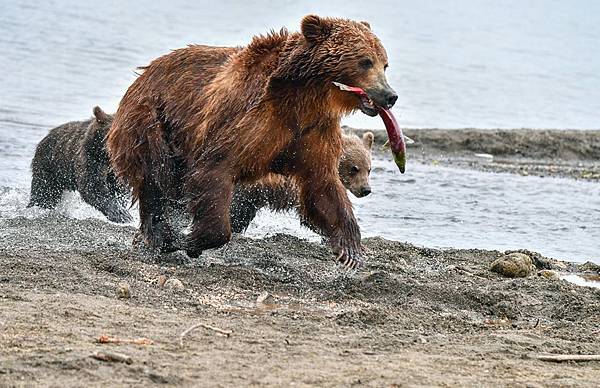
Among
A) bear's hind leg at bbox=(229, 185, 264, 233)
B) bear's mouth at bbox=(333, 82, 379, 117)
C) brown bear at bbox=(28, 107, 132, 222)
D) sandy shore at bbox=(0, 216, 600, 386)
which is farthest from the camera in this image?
brown bear at bbox=(28, 107, 132, 222)

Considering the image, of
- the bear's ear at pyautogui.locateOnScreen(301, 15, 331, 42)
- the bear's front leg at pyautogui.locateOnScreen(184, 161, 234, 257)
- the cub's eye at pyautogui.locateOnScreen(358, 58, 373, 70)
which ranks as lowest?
the bear's front leg at pyautogui.locateOnScreen(184, 161, 234, 257)

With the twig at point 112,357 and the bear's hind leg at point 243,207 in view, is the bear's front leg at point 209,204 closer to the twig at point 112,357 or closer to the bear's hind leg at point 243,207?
the bear's hind leg at point 243,207

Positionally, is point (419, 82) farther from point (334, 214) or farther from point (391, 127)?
point (391, 127)

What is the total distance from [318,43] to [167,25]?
22239 mm

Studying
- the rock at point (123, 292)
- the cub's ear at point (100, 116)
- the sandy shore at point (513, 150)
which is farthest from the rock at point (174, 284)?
the sandy shore at point (513, 150)

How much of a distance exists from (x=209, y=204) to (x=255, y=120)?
24.0 inches

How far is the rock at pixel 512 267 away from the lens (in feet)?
27.9

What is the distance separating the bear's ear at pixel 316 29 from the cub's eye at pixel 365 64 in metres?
0.29

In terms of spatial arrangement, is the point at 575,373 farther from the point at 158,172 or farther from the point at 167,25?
the point at 167,25

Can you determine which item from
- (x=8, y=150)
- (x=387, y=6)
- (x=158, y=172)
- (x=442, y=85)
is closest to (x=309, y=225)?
(x=158, y=172)

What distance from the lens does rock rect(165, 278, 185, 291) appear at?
22.8 feet

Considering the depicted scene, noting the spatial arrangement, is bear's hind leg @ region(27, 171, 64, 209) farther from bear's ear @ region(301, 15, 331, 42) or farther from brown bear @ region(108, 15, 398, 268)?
bear's ear @ region(301, 15, 331, 42)

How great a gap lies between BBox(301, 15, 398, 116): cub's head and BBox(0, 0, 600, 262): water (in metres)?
2.99

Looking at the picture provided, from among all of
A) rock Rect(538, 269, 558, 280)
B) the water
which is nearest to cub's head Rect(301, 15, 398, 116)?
rock Rect(538, 269, 558, 280)
